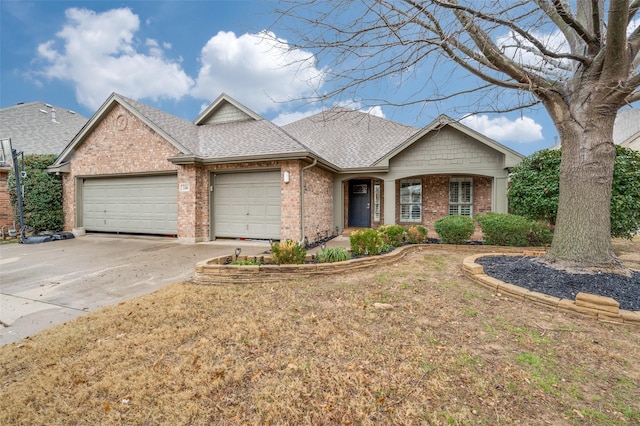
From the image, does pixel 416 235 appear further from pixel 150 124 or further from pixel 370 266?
pixel 150 124

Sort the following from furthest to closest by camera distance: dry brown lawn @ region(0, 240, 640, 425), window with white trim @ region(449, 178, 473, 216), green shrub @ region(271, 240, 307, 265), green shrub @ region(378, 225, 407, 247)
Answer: window with white trim @ region(449, 178, 473, 216) < green shrub @ region(378, 225, 407, 247) < green shrub @ region(271, 240, 307, 265) < dry brown lawn @ region(0, 240, 640, 425)

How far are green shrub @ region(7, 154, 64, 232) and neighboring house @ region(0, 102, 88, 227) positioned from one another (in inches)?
28.3

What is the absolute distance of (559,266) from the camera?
4.79 m

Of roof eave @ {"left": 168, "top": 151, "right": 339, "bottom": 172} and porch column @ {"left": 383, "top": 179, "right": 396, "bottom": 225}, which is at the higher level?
roof eave @ {"left": 168, "top": 151, "right": 339, "bottom": 172}

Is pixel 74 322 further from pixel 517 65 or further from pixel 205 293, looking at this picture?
pixel 517 65

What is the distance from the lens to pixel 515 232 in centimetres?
729

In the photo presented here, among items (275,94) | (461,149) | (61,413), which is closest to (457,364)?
(61,413)

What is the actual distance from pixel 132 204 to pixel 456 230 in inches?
460

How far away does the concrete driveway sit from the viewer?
382cm

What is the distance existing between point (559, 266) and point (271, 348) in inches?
201

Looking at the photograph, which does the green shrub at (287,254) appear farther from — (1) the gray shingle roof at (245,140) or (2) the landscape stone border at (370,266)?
(1) the gray shingle roof at (245,140)

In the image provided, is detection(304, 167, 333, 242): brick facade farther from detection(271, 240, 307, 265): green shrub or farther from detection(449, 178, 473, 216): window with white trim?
detection(449, 178, 473, 216): window with white trim

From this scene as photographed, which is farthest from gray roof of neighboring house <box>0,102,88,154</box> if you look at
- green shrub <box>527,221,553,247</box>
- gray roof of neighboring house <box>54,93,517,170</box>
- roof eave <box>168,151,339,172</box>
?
green shrub <box>527,221,553,247</box>

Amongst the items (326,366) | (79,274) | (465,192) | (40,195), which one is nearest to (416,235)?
(465,192)
